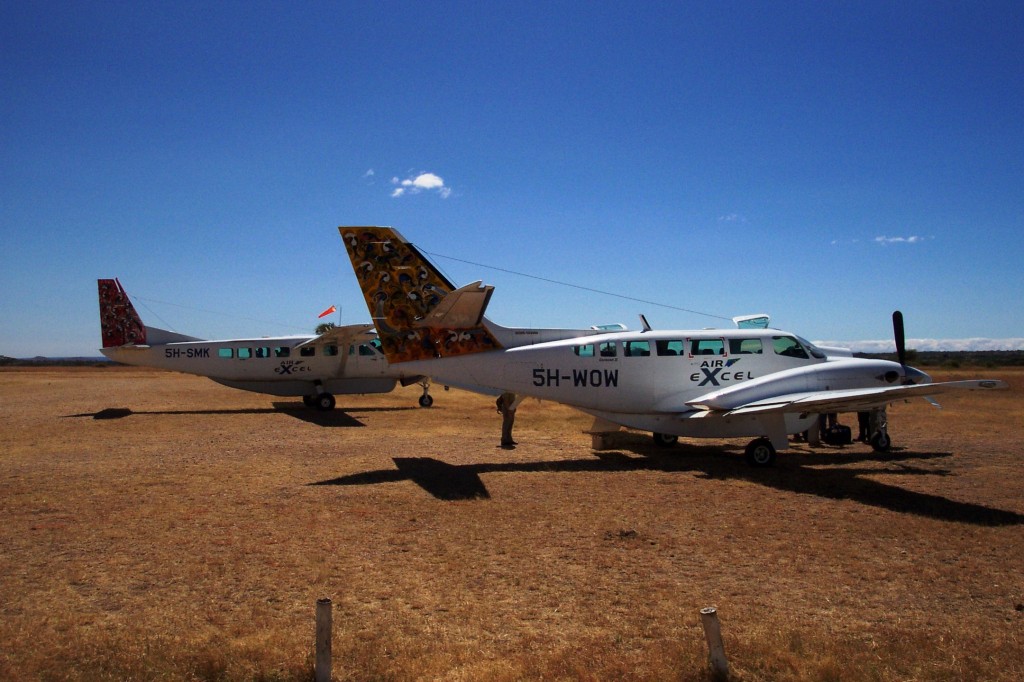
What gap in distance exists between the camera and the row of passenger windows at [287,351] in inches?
1103

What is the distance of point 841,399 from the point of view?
12.7 metres

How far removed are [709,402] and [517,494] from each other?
547 centimetres

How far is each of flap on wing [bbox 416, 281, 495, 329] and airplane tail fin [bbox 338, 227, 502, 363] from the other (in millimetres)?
22

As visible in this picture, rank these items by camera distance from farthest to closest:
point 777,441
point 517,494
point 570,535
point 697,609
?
1. point 777,441
2. point 517,494
3. point 570,535
4. point 697,609

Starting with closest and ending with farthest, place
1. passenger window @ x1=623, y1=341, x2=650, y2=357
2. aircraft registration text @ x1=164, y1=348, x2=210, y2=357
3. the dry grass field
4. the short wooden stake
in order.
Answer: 1. the short wooden stake
2. the dry grass field
3. passenger window @ x1=623, y1=341, x2=650, y2=357
4. aircraft registration text @ x1=164, y1=348, x2=210, y2=357

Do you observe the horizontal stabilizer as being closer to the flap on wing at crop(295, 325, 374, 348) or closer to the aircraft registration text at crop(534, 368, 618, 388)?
the flap on wing at crop(295, 325, 374, 348)

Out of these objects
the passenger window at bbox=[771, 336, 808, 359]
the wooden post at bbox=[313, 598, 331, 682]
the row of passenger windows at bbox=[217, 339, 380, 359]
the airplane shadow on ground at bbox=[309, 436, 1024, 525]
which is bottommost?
the airplane shadow on ground at bbox=[309, 436, 1024, 525]

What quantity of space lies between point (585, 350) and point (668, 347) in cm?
199

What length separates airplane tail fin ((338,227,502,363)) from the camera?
14734 millimetres

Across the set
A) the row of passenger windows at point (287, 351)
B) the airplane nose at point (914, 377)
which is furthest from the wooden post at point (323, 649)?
the row of passenger windows at point (287, 351)

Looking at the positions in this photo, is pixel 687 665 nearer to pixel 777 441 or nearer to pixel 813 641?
pixel 813 641

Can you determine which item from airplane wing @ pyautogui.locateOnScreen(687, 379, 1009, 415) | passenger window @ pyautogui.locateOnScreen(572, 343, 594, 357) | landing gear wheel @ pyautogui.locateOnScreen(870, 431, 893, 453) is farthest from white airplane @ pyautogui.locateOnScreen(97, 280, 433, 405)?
landing gear wheel @ pyautogui.locateOnScreen(870, 431, 893, 453)

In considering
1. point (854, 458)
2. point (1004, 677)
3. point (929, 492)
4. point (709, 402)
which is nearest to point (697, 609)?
point (1004, 677)

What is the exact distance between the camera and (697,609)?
252 inches
